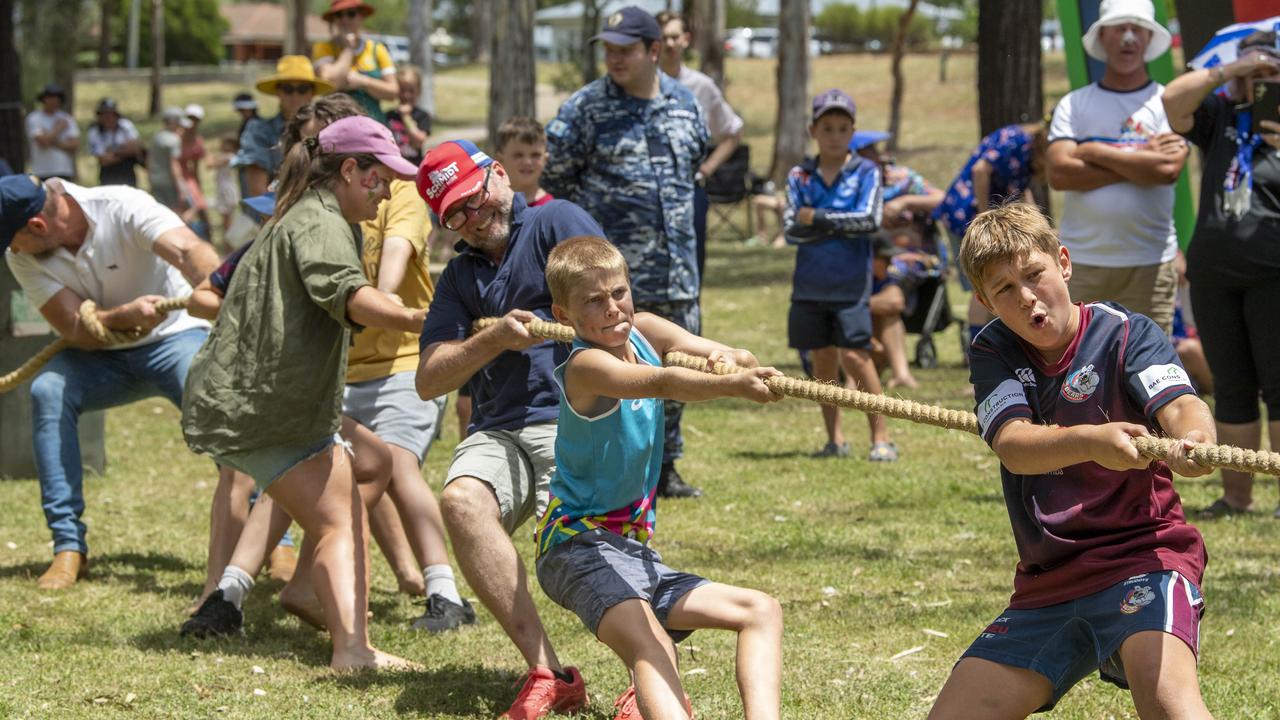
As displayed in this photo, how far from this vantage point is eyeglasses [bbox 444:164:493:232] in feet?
15.8

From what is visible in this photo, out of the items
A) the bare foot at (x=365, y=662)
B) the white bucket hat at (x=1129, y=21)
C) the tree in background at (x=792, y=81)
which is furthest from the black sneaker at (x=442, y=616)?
the tree in background at (x=792, y=81)

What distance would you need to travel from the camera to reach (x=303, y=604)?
5641 mm

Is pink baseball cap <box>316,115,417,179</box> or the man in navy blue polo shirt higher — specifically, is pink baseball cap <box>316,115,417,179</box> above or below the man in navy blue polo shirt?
above

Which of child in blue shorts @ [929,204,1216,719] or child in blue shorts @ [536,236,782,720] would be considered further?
child in blue shorts @ [536,236,782,720]

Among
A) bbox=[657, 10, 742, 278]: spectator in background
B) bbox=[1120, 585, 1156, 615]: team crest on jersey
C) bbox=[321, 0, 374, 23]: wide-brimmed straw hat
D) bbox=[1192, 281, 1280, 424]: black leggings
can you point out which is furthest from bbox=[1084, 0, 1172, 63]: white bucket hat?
bbox=[321, 0, 374, 23]: wide-brimmed straw hat

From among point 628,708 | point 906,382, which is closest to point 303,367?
point 628,708

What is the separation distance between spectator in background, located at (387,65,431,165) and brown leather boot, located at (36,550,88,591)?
433 cm

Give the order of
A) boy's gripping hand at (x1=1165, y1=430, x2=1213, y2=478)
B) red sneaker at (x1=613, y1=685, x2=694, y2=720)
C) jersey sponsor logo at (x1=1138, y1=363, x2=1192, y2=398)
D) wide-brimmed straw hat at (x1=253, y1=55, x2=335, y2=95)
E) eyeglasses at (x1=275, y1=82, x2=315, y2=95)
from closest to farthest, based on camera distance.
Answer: boy's gripping hand at (x1=1165, y1=430, x2=1213, y2=478)
jersey sponsor logo at (x1=1138, y1=363, x2=1192, y2=398)
red sneaker at (x1=613, y1=685, x2=694, y2=720)
wide-brimmed straw hat at (x1=253, y1=55, x2=335, y2=95)
eyeglasses at (x1=275, y1=82, x2=315, y2=95)

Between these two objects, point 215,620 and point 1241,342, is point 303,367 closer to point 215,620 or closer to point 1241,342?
point 215,620

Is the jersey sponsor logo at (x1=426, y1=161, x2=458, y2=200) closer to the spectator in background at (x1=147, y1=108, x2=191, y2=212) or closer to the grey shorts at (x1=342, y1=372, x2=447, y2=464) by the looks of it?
the grey shorts at (x1=342, y1=372, x2=447, y2=464)

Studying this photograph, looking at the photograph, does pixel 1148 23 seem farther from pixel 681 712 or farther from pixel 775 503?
pixel 681 712

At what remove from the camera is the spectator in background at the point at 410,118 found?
35.2 feet

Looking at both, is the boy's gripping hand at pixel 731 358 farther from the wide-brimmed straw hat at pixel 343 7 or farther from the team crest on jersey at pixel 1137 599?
the wide-brimmed straw hat at pixel 343 7

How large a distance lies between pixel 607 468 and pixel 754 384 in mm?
666
